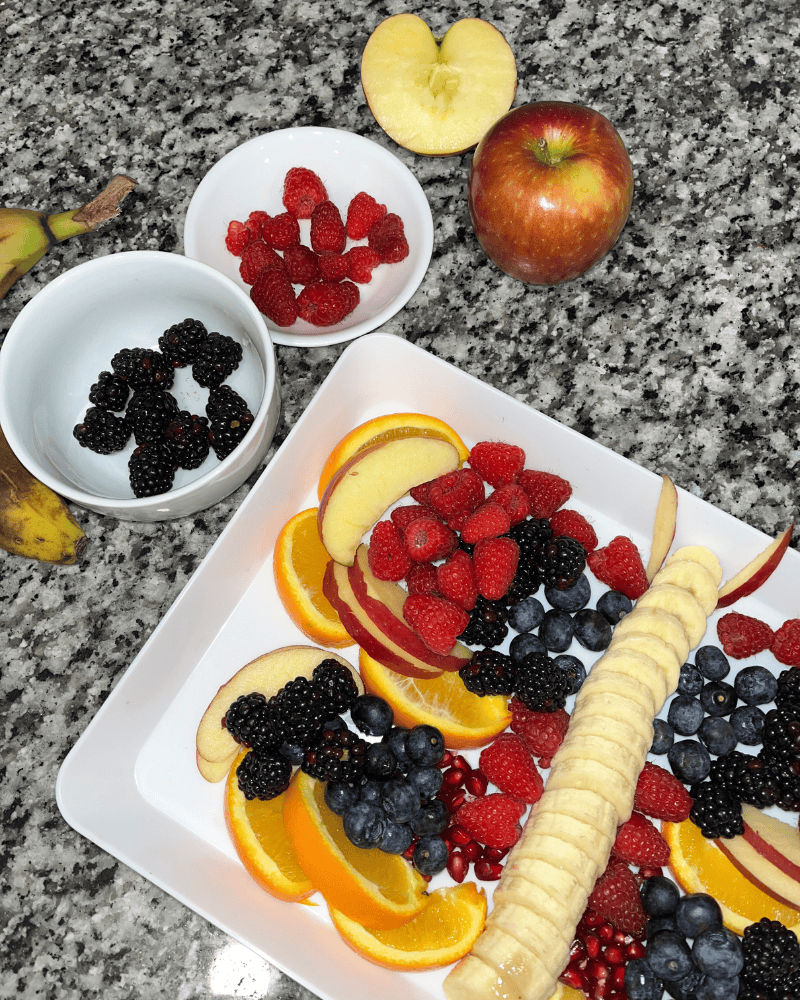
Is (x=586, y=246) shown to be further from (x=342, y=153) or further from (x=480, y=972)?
(x=480, y=972)

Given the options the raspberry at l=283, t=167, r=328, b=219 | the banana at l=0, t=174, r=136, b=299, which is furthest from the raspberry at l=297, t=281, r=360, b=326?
the banana at l=0, t=174, r=136, b=299

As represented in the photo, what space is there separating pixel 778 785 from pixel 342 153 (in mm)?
1104

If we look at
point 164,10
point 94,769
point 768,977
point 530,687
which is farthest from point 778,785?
point 164,10

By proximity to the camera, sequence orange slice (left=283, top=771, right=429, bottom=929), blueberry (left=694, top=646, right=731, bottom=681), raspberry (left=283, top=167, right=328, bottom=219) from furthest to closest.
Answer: raspberry (left=283, top=167, right=328, bottom=219) → blueberry (left=694, top=646, right=731, bottom=681) → orange slice (left=283, top=771, right=429, bottom=929)

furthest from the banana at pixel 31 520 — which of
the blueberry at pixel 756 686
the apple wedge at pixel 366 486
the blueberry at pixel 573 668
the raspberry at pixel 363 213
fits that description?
the blueberry at pixel 756 686

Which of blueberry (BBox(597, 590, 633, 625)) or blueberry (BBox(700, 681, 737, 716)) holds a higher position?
blueberry (BBox(597, 590, 633, 625))

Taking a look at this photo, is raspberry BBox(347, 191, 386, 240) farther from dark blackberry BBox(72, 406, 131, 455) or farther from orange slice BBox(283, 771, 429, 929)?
orange slice BBox(283, 771, 429, 929)

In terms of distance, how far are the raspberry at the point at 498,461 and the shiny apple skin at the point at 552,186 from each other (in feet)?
0.90

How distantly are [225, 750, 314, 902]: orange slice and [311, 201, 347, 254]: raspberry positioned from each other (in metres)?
0.77

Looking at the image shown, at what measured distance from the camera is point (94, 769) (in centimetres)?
106

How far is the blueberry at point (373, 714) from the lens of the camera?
107cm

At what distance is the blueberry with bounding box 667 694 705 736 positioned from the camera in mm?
1104

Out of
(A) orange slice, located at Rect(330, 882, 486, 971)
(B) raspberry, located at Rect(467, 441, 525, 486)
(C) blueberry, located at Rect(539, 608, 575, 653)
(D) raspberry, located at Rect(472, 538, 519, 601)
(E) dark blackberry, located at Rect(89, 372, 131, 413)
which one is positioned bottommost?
(A) orange slice, located at Rect(330, 882, 486, 971)

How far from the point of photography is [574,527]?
45.0 inches
